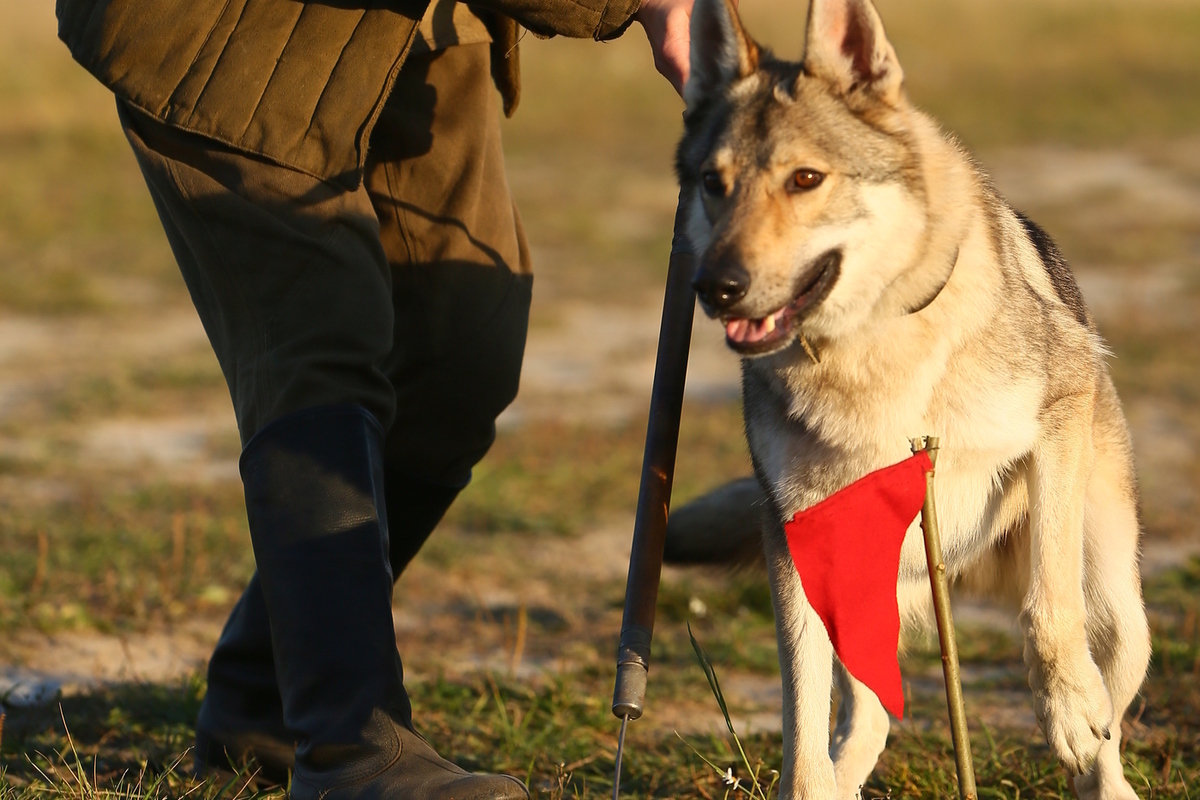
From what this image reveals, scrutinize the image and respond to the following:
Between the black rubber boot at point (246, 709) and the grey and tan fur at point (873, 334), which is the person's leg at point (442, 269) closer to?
the black rubber boot at point (246, 709)

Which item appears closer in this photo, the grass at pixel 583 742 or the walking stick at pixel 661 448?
the walking stick at pixel 661 448

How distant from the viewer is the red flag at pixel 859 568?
6.78 ft

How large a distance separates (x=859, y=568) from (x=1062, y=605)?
586 mm

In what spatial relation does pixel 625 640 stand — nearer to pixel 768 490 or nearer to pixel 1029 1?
pixel 768 490

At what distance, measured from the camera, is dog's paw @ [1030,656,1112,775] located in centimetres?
238

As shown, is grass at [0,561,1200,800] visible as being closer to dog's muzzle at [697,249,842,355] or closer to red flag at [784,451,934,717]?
red flag at [784,451,934,717]

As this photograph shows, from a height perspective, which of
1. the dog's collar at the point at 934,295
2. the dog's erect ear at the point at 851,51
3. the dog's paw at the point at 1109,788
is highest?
the dog's erect ear at the point at 851,51

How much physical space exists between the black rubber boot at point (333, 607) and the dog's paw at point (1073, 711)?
98 centimetres

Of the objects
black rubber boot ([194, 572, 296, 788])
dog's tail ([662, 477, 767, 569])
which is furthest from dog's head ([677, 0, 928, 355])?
black rubber boot ([194, 572, 296, 788])

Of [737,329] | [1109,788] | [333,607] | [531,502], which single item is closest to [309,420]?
[333,607]

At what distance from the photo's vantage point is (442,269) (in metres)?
2.79

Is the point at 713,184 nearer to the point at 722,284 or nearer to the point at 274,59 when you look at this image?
the point at 722,284

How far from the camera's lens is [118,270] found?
29.9ft

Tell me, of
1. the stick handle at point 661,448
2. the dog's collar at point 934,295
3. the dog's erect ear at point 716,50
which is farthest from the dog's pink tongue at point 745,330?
the dog's erect ear at point 716,50
